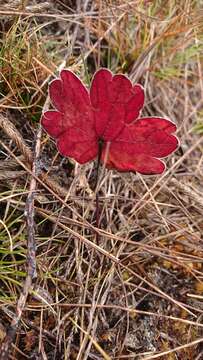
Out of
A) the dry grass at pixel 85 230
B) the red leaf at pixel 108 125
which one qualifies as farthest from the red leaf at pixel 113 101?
the dry grass at pixel 85 230

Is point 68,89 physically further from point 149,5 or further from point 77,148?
point 149,5

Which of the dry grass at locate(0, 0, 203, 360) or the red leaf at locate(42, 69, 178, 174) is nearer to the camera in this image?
the red leaf at locate(42, 69, 178, 174)

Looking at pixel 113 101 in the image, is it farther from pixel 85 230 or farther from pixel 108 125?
pixel 85 230

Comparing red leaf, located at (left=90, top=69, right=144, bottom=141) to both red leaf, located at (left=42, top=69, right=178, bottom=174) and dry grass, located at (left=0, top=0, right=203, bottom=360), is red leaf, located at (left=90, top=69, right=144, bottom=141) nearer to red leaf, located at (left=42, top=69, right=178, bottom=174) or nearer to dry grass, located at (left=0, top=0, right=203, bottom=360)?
red leaf, located at (left=42, top=69, right=178, bottom=174)

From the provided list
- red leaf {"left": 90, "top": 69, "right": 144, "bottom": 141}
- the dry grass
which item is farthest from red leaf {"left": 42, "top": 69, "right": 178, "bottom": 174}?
the dry grass

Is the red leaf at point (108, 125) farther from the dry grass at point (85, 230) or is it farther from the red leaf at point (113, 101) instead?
the dry grass at point (85, 230)
